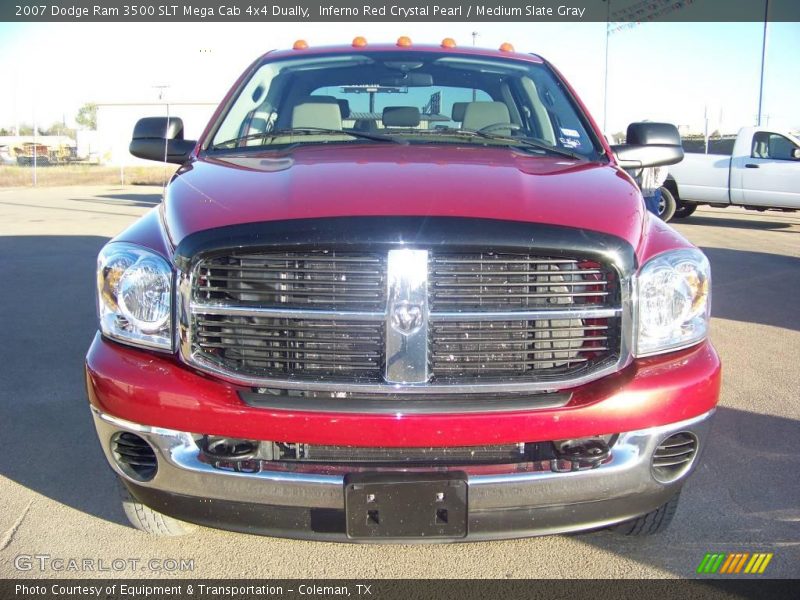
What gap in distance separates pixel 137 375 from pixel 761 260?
30.7 ft

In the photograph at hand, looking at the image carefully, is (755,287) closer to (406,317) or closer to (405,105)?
(405,105)

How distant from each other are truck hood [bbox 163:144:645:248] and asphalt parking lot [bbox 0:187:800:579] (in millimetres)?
1213

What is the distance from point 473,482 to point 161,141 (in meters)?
2.57

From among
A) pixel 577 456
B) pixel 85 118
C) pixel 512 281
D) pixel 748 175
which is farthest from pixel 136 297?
pixel 85 118

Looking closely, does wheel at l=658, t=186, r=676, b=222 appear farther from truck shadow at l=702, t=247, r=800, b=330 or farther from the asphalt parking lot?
the asphalt parking lot

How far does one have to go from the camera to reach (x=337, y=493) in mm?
2186

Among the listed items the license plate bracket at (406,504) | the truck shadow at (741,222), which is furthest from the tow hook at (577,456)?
the truck shadow at (741,222)

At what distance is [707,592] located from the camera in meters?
2.61

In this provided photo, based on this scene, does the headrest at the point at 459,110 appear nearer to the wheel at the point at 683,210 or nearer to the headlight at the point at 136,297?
the headlight at the point at 136,297

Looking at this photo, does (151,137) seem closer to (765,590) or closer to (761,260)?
(765,590)

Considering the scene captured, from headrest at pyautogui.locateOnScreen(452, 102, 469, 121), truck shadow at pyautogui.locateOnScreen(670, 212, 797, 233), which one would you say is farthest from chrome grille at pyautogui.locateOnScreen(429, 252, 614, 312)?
truck shadow at pyautogui.locateOnScreen(670, 212, 797, 233)

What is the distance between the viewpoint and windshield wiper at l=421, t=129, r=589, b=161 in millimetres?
3355

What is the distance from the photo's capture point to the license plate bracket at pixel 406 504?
84.9 inches

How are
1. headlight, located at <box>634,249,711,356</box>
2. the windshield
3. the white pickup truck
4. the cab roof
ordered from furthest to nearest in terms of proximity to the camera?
the white pickup truck → the cab roof → the windshield → headlight, located at <box>634,249,711,356</box>
